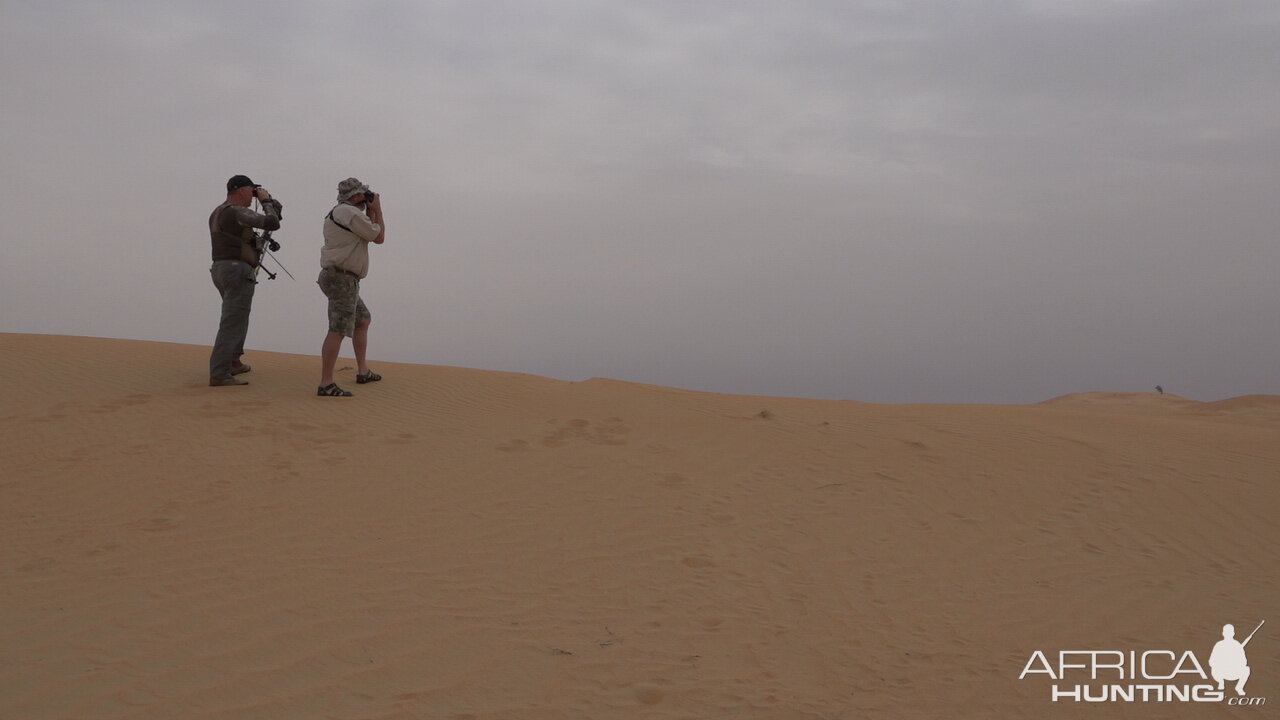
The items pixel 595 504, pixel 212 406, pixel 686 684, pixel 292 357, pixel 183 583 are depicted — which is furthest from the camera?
pixel 292 357

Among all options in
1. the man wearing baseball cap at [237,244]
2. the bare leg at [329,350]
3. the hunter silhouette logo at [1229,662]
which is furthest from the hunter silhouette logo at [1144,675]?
the man wearing baseball cap at [237,244]

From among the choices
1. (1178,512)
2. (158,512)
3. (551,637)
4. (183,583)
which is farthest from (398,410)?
(1178,512)

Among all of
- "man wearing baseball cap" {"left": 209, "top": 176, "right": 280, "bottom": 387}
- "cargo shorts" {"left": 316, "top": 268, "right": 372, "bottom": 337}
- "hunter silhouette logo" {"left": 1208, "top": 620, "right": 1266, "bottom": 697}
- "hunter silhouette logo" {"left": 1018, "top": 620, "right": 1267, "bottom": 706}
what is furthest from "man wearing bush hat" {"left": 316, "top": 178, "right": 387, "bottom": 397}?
"hunter silhouette logo" {"left": 1208, "top": 620, "right": 1266, "bottom": 697}

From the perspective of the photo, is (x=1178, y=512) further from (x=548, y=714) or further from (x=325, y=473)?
(x=325, y=473)

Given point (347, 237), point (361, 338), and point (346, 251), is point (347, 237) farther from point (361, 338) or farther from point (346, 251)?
point (361, 338)

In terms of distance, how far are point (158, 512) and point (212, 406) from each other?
7.97 ft

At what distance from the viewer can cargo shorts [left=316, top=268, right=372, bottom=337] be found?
23.5ft

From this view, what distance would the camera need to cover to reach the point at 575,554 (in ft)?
15.5

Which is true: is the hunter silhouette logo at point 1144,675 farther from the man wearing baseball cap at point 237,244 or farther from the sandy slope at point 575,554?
the man wearing baseball cap at point 237,244

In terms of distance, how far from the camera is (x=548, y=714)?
10.0 feet

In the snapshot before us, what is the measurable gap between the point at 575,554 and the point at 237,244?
16.0 ft

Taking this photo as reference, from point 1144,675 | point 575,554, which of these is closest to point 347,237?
point 575,554

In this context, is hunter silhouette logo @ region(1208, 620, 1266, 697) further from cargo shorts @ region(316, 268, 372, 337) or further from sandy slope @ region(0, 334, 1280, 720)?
cargo shorts @ region(316, 268, 372, 337)

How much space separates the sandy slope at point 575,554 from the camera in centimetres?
329
